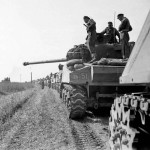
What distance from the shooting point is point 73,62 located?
1001cm

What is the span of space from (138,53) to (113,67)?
19.1ft

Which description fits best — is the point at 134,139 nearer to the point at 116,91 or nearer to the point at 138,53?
the point at 138,53

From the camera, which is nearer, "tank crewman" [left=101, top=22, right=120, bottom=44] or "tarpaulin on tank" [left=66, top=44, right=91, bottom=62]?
"tarpaulin on tank" [left=66, top=44, right=91, bottom=62]

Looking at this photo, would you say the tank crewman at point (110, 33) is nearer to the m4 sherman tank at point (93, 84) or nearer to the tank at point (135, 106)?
the m4 sherman tank at point (93, 84)

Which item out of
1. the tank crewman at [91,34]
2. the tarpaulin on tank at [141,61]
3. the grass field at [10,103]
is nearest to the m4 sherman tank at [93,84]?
the tank crewman at [91,34]

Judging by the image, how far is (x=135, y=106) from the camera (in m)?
3.00

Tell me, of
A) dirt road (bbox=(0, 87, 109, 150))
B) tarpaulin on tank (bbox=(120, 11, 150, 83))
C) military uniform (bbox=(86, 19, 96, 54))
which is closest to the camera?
tarpaulin on tank (bbox=(120, 11, 150, 83))

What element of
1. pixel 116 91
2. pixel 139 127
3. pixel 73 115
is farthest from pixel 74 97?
pixel 139 127

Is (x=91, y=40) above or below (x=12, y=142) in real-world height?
above

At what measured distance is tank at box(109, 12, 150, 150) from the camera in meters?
2.90

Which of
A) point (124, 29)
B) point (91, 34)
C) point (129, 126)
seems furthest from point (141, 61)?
point (91, 34)

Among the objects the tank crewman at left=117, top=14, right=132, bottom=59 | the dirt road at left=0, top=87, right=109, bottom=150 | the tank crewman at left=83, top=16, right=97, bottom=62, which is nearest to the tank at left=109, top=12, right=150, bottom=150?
the dirt road at left=0, top=87, right=109, bottom=150

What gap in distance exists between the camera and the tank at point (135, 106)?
290cm

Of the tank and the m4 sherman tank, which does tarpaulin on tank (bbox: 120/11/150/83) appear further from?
the m4 sherman tank
